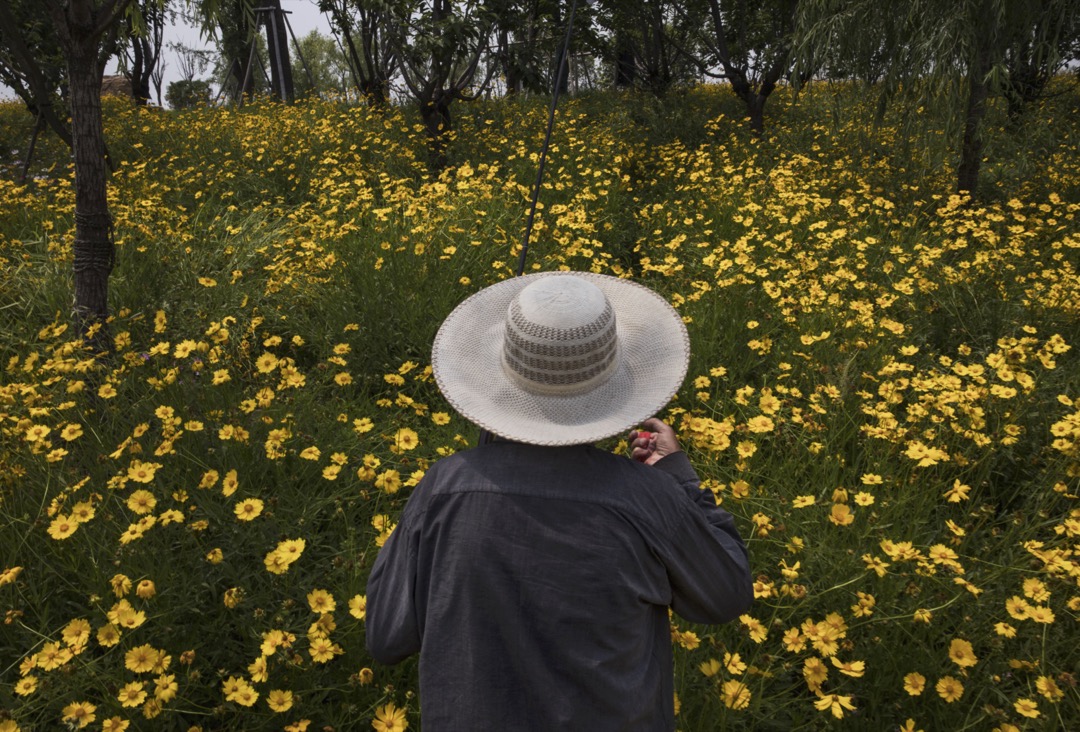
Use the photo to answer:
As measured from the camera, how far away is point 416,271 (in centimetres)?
361

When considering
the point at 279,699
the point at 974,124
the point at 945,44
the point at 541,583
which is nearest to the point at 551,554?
the point at 541,583

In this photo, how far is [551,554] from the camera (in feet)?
3.41

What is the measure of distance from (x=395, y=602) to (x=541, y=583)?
0.95ft

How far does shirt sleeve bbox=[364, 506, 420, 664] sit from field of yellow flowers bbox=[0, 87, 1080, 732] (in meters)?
0.50

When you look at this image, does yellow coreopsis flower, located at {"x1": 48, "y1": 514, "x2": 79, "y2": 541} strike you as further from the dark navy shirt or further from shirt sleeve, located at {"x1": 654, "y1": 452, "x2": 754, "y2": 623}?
shirt sleeve, located at {"x1": 654, "y1": 452, "x2": 754, "y2": 623}

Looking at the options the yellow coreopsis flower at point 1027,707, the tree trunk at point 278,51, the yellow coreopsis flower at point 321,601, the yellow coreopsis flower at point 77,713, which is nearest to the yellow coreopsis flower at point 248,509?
the yellow coreopsis flower at point 321,601

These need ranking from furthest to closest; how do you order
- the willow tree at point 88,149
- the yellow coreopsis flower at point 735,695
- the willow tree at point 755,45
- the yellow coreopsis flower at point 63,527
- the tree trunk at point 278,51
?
the tree trunk at point 278,51 → the willow tree at point 755,45 → the willow tree at point 88,149 → the yellow coreopsis flower at point 63,527 → the yellow coreopsis flower at point 735,695

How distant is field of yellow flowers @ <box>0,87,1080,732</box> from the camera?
1.68 metres

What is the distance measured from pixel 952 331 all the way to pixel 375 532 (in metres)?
3.01

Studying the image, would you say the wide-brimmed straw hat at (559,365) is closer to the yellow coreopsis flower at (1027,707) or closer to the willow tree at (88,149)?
the yellow coreopsis flower at (1027,707)

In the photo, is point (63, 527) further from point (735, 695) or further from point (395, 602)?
point (735, 695)

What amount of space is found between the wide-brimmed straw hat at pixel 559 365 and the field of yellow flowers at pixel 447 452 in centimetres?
75

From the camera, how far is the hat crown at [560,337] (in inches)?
41.8

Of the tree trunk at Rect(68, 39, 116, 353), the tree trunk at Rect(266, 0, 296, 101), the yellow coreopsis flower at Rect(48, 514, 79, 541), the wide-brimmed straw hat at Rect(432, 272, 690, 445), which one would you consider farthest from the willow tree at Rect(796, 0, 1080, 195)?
the tree trunk at Rect(266, 0, 296, 101)
